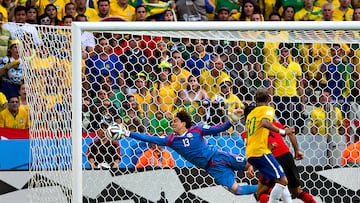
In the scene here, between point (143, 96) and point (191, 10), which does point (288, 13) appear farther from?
point (143, 96)

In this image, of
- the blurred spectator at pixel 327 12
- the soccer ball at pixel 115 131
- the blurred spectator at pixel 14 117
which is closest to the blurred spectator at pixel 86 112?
the soccer ball at pixel 115 131

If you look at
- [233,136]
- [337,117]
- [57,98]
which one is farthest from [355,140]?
[57,98]

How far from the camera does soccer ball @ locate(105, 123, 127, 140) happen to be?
8.08 metres

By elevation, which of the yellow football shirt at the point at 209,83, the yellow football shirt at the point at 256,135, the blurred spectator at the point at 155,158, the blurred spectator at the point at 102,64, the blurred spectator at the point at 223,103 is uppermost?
the blurred spectator at the point at 102,64

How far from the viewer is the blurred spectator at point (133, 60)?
830cm

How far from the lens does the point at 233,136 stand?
880cm

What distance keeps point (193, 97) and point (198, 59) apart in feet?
0.99

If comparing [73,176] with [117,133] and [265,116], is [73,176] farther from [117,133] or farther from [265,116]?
[265,116]

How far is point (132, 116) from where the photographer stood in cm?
843

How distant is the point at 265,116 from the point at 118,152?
1255 mm

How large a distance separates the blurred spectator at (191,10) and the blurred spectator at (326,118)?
423 centimetres

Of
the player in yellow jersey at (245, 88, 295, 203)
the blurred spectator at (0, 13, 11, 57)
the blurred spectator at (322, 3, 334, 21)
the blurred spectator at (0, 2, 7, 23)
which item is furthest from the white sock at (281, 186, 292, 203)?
the blurred spectator at (0, 2, 7, 23)

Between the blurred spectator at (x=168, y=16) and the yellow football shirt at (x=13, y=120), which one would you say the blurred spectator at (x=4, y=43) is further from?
the blurred spectator at (x=168, y=16)

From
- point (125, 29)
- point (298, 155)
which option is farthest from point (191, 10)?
point (125, 29)
